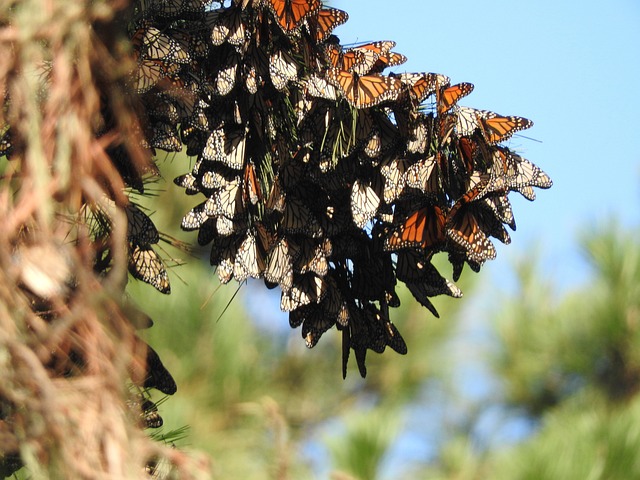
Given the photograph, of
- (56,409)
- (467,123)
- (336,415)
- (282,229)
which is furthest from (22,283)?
(336,415)

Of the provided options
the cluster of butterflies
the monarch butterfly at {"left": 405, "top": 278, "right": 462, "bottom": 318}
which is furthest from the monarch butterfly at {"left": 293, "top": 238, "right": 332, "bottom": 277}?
the monarch butterfly at {"left": 405, "top": 278, "right": 462, "bottom": 318}

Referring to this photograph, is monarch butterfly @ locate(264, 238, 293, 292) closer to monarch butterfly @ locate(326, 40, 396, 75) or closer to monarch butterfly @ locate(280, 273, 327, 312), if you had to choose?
monarch butterfly @ locate(280, 273, 327, 312)

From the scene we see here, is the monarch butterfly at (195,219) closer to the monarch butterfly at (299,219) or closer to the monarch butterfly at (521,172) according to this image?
the monarch butterfly at (299,219)

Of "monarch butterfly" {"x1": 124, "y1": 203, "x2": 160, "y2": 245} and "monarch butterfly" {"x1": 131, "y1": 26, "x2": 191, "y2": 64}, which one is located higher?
"monarch butterfly" {"x1": 131, "y1": 26, "x2": 191, "y2": 64}

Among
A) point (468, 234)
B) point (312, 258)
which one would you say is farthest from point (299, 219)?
point (468, 234)

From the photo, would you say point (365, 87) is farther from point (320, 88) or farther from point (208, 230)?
point (208, 230)

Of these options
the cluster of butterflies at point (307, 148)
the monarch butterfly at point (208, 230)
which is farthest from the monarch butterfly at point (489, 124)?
the monarch butterfly at point (208, 230)

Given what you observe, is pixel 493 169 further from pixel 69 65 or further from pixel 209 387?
pixel 209 387
